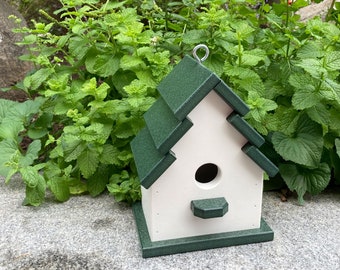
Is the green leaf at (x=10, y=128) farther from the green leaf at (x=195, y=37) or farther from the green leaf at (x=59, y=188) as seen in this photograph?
the green leaf at (x=195, y=37)

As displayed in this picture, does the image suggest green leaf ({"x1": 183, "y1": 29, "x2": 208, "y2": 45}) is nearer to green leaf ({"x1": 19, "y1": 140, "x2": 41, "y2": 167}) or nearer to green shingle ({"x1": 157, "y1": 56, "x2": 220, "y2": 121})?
green shingle ({"x1": 157, "y1": 56, "x2": 220, "y2": 121})

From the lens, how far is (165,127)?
1.56 m

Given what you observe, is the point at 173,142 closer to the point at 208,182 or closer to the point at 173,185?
the point at 173,185

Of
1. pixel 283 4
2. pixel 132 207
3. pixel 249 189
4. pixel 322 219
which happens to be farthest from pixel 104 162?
pixel 283 4

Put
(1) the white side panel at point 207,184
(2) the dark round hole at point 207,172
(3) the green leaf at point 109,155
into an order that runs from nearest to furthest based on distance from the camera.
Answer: (1) the white side panel at point 207,184, (2) the dark round hole at point 207,172, (3) the green leaf at point 109,155

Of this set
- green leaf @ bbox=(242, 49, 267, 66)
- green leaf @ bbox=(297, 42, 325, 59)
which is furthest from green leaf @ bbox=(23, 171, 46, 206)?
green leaf @ bbox=(297, 42, 325, 59)

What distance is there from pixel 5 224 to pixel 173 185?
78 cm

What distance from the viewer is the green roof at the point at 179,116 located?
1.47 m

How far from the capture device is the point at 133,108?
1.98 m

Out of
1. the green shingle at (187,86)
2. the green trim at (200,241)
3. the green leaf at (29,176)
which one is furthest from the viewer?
the green leaf at (29,176)

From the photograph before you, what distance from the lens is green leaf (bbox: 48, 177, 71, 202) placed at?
2.03 meters

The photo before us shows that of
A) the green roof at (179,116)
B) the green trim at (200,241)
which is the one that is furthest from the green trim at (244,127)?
the green trim at (200,241)

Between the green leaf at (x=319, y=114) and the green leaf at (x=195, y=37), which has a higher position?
the green leaf at (x=195, y=37)

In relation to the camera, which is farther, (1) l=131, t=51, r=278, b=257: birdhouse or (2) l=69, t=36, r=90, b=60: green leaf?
(2) l=69, t=36, r=90, b=60: green leaf
